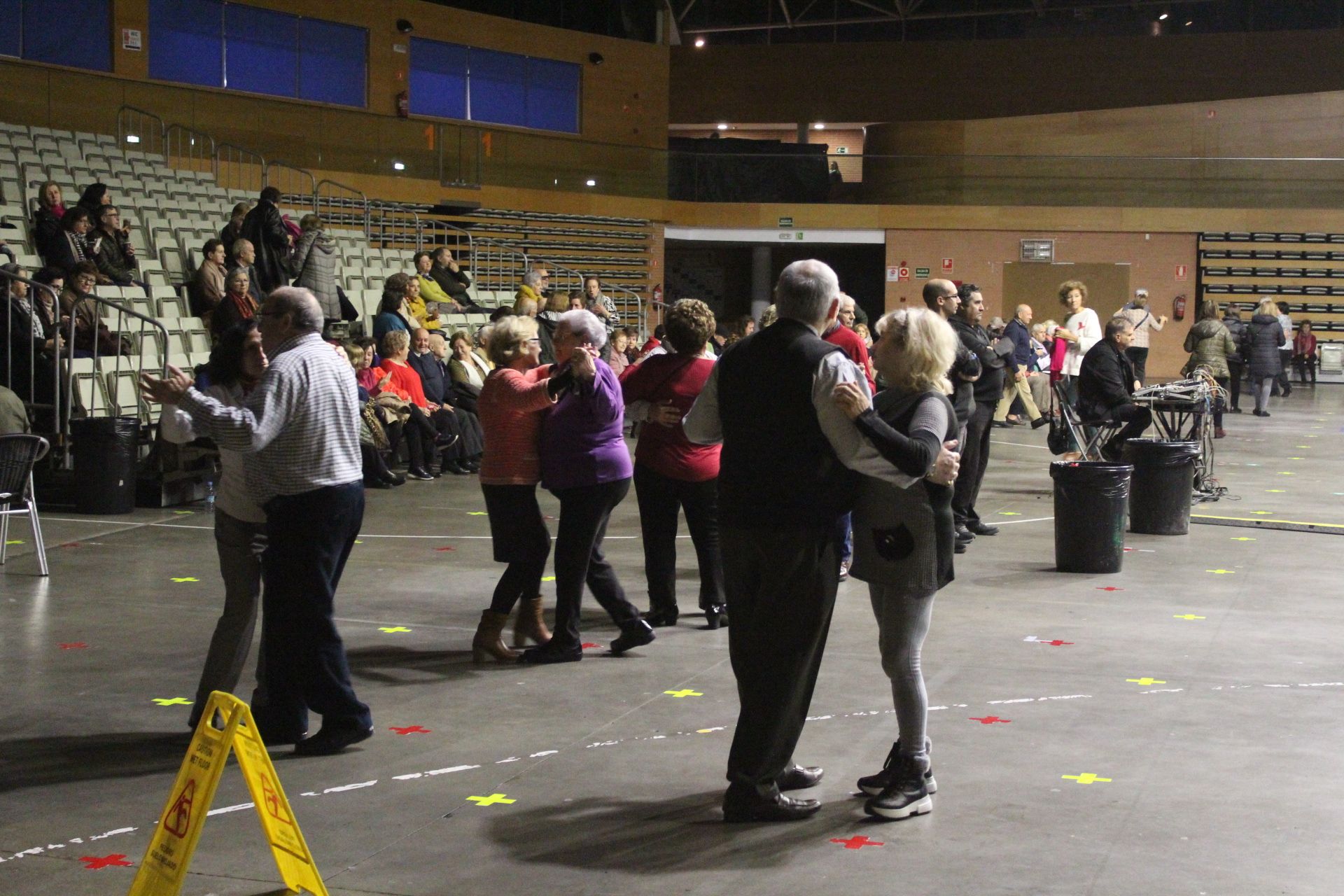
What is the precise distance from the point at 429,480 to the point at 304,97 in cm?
1373

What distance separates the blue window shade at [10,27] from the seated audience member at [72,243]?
8.69 metres

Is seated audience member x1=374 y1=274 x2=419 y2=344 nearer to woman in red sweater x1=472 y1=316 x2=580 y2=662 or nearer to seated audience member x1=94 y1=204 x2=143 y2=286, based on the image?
seated audience member x1=94 y1=204 x2=143 y2=286

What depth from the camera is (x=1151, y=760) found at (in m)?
4.68

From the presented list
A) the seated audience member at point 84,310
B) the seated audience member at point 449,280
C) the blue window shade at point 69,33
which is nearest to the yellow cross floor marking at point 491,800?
the seated audience member at point 84,310

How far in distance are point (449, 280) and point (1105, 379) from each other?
962cm

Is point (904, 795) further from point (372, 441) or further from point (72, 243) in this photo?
point (72, 243)

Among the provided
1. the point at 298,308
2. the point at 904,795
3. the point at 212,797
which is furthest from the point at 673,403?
the point at 212,797

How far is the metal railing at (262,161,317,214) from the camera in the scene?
21.0 meters

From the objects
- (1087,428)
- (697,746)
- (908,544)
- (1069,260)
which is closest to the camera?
(908,544)

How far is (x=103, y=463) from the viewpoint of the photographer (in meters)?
9.71

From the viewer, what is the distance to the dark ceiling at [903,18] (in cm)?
2833

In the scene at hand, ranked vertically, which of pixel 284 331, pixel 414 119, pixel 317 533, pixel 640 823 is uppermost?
pixel 414 119

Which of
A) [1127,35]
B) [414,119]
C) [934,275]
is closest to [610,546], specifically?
[414,119]

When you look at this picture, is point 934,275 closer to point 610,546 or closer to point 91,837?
point 610,546
